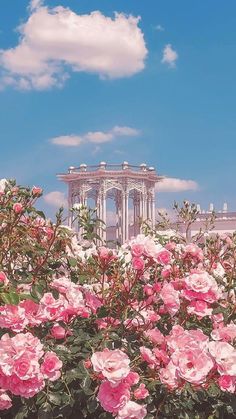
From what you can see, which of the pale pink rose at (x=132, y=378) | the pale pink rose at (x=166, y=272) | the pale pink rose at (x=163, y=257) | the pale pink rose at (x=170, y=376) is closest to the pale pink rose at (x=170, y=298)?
the pale pink rose at (x=163, y=257)

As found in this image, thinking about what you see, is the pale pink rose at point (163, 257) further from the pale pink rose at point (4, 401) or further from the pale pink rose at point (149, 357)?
the pale pink rose at point (4, 401)

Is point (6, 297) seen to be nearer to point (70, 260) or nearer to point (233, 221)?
point (70, 260)

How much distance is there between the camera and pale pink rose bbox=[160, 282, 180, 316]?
2.91 meters

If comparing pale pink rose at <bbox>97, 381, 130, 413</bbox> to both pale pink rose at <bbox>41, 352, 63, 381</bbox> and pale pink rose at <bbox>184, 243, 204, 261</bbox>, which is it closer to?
pale pink rose at <bbox>41, 352, 63, 381</bbox>

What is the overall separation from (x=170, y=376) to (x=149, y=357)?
13cm

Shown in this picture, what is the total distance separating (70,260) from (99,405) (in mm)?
848

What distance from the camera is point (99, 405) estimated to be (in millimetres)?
2555

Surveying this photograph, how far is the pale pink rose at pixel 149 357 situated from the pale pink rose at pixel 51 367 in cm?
35

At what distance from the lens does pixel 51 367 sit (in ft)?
8.04

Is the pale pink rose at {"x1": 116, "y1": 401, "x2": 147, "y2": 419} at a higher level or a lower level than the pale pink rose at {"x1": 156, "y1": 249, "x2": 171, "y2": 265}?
lower

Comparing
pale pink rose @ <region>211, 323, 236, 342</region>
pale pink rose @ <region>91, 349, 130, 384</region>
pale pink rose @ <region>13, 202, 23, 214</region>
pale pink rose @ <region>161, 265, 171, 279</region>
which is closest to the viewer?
pale pink rose @ <region>91, 349, 130, 384</region>

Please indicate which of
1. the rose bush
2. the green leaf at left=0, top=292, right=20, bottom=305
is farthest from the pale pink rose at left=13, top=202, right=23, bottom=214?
the green leaf at left=0, top=292, right=20, bottom=305

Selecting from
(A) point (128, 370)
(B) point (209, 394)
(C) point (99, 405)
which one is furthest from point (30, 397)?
(B) point (209, 394)

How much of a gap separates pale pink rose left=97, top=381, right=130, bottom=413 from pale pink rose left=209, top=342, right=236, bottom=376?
386 millimetres
